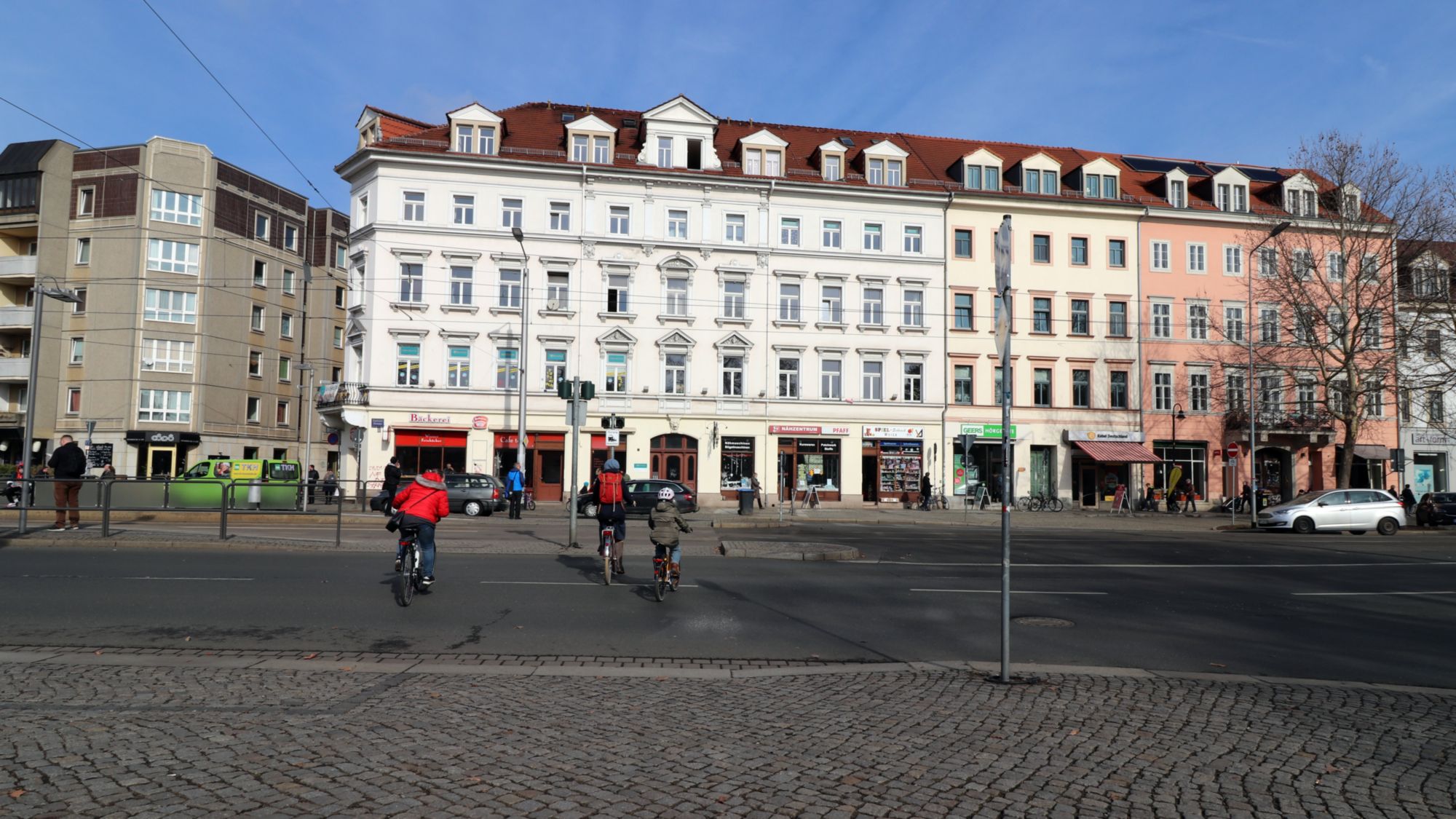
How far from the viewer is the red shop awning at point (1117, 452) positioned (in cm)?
4119

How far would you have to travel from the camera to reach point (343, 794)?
4086 millimetres

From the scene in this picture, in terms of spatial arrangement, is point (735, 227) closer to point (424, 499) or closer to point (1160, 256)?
point (1160, 256)

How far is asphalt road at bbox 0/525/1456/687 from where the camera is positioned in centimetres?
830

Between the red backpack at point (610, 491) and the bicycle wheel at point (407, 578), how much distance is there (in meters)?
2.63

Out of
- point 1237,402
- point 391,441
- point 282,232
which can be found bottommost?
point 391,441

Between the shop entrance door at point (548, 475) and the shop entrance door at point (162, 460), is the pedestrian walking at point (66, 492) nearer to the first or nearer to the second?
the shop entrance door at point (548, 475)

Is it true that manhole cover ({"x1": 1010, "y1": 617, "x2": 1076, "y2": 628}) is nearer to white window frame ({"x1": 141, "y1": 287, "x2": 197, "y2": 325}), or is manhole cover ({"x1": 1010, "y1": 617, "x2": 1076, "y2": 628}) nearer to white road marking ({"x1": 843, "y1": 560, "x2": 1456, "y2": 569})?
Result: white road marking ({"x1": 843, "y1": 560, "x2": 1456, "y2": 569})

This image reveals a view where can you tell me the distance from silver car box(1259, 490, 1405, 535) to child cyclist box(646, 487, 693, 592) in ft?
84.6

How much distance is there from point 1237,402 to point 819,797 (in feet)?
152

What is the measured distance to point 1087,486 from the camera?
1676 inches

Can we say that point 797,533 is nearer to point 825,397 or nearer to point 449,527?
point 449,527

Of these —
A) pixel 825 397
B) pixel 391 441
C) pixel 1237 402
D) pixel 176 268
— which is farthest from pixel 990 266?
pixel 176 268

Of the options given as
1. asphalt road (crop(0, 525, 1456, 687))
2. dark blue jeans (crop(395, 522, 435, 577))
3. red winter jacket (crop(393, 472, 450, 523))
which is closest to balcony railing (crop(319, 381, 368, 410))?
asphalt road (crop(0, 525, 1456, 687))

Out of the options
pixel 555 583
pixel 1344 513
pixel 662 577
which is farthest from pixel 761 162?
pixel 662 577
